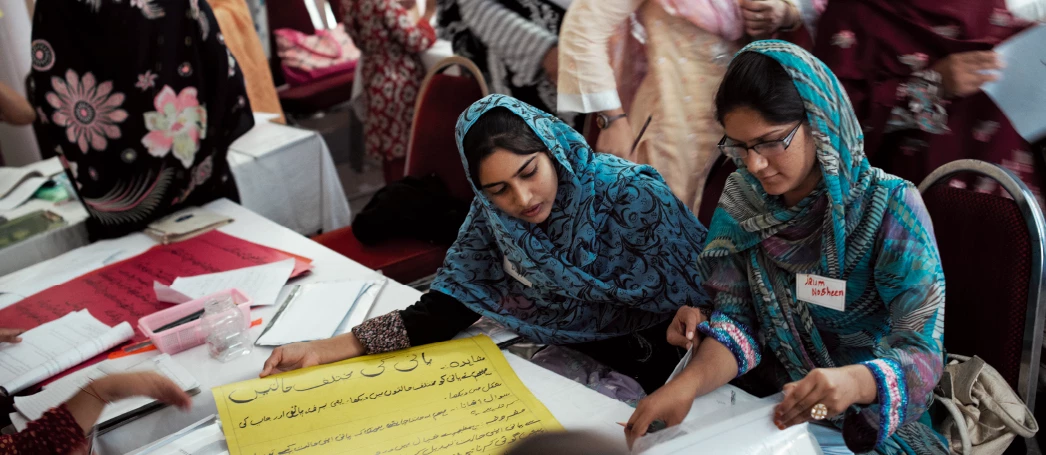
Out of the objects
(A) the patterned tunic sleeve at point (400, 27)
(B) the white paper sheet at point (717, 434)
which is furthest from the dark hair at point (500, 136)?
(A) the patterned tunic sleeve at point (400, 27)

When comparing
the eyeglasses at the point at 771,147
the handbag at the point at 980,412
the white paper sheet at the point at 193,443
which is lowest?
the handbag at the point at 980,412

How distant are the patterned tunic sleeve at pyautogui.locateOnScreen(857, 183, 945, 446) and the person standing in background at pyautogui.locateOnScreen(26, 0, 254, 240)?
165 centimetres

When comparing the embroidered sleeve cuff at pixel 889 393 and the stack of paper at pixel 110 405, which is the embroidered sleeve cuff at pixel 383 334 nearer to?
the stack of paper at pixel 110 405

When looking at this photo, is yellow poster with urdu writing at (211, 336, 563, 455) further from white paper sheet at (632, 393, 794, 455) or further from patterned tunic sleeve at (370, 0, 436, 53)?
patterned tunic sleeve at (370, 0, 436, 53)

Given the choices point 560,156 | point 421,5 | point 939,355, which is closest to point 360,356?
point 560,156

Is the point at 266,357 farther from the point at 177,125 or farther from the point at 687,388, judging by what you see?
the point at 177,125

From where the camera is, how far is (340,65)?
4461mm

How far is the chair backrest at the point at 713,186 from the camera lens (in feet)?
5.31

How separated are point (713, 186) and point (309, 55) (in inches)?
131

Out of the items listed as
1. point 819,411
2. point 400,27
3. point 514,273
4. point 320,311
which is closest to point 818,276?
point 819,411

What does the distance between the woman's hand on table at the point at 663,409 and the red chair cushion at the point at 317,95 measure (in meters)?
3.63

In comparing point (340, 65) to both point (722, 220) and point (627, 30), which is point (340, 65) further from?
point (722, 220)

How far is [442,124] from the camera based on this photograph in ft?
6.81

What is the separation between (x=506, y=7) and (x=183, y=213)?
99cm
